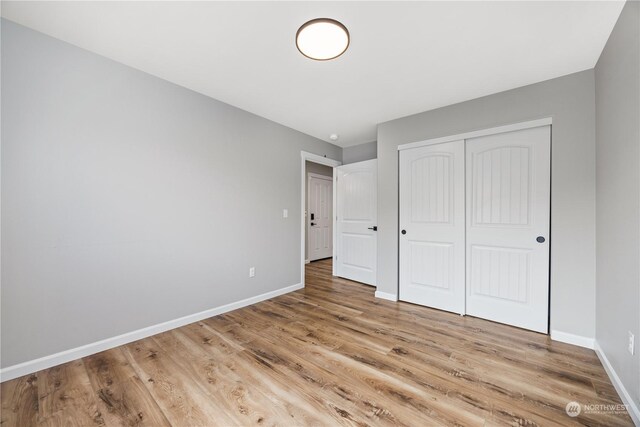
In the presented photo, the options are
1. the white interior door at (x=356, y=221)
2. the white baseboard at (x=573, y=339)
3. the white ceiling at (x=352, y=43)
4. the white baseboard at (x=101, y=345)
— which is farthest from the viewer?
the white interior door at (x=356, y=221)

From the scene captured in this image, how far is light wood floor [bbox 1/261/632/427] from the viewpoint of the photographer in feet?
4.71

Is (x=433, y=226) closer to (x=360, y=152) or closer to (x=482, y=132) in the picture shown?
(x=482, y=132)

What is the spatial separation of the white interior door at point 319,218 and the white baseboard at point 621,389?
4.75m

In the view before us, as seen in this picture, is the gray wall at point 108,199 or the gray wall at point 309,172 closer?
the gray wall at point 108,199

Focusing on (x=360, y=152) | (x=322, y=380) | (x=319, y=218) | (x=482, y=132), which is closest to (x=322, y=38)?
(x=482, y=132)

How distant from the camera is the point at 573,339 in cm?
221

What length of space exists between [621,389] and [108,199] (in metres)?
3.90

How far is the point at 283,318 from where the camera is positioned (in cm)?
279

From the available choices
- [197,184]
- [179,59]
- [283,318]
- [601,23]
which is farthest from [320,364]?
[601,23]

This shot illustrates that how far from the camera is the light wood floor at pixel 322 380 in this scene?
1.43 metres

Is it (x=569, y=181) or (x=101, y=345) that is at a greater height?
(x=569, y=181)

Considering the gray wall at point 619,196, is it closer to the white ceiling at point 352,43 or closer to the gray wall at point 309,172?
the white ceiling at point 352,43

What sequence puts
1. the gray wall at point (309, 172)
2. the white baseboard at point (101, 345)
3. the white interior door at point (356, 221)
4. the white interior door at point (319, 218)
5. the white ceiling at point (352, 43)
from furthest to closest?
the white interior door at point (319, 218) → the gray wall at point (309, 172) → the white interior door at point (356, 221) → the white baseboard at point (101, 345) → the white ceiling at point (352, 43)

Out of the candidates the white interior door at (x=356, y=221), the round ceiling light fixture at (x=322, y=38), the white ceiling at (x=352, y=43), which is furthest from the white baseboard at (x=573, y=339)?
the round ceiling light fixture at (x=322, y=38)
